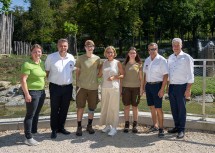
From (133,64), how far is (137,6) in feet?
99.8

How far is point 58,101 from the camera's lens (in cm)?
579

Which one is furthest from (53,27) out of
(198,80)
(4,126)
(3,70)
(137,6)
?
(4,126)

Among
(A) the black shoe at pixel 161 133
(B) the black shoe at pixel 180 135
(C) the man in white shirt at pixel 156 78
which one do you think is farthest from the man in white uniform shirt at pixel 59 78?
(B) the black shoe at pixel 180 135

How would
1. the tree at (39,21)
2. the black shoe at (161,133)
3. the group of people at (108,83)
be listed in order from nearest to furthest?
the group of people at (108,83), the black shoe at (161,133), the tree at (39,21)

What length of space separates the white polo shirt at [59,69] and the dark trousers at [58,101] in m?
0.11

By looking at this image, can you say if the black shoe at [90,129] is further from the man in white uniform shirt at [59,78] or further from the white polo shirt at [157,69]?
the white polo shirt at [157,69]

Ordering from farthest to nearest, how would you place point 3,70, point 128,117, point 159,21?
point 159,21, point 3,70, point 128,117

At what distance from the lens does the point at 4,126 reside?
20.9 feet

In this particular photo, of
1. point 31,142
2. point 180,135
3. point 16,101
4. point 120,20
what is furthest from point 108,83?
A: point 120,20

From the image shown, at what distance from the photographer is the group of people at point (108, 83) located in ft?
18.1

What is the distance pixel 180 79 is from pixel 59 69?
2017 millimetres

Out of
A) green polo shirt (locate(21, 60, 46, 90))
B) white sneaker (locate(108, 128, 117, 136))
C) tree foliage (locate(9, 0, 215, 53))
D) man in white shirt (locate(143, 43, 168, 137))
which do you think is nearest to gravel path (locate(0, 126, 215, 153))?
white sneaker (locate(108, 128, 117, 136))

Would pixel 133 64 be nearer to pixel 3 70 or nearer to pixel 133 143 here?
pixel 133 143

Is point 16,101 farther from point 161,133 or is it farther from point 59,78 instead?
point 161,133
